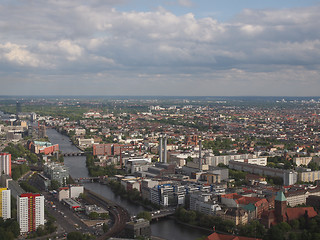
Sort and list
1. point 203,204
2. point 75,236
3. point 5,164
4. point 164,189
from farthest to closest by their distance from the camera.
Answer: point 5,164 → point 164,189 → point 203,204 → point 75,236

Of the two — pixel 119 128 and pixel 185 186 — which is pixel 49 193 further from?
pixel 119 128

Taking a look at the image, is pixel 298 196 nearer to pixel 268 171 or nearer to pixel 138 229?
pixel 268 171

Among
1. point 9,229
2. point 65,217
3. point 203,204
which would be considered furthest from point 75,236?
point 203,204

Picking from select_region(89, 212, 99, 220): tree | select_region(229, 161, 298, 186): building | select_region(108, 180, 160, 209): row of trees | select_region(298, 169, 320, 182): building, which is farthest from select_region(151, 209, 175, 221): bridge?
select_region(298, 169, 320, 182): building

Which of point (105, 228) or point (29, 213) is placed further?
point (29, 213)

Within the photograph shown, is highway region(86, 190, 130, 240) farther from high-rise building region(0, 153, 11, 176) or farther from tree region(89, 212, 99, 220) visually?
high-rise building region(0, 153, 11, 176)

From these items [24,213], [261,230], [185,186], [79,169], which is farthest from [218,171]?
[24,213]

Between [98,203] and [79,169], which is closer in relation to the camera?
[98,203]

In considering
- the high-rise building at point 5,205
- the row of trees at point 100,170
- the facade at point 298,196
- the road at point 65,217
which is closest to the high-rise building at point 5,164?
the row of trees at point 100,170
